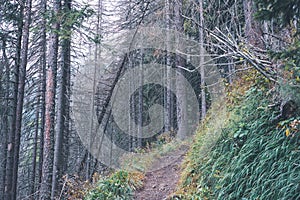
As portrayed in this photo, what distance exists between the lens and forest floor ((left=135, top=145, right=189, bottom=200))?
26.2ft

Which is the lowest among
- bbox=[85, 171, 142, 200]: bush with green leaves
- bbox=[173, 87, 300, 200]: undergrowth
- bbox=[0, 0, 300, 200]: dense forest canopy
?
bbox=[85, 171, 142, 200]: bush with green leaves

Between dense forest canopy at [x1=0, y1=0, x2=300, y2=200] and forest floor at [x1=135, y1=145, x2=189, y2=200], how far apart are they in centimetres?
206

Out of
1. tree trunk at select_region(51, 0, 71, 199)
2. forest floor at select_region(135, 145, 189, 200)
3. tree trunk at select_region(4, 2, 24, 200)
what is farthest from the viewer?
tree trunk at select_region(51, 0, 71, 199)

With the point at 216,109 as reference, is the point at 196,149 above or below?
below

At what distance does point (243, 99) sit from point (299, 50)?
4.19 meters

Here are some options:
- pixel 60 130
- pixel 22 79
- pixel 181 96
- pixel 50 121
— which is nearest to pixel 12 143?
pixel 60 130

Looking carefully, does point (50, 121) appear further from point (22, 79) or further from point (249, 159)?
point (249, 159)

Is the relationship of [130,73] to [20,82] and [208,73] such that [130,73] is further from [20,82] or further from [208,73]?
[20,82]

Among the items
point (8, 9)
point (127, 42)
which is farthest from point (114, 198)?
point (127, 42)

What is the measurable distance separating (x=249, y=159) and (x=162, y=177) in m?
4.45

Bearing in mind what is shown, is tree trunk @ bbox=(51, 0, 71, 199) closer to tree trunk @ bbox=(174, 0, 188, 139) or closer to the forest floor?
the forest floor

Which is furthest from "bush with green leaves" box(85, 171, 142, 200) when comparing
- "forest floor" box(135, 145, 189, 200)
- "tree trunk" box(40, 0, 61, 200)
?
"tree trunk" box(40, 0, 61, 200)

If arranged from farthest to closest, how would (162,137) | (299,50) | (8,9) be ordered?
(162,137)
(8,9)
(299,50)

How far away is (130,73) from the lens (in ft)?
66.4
